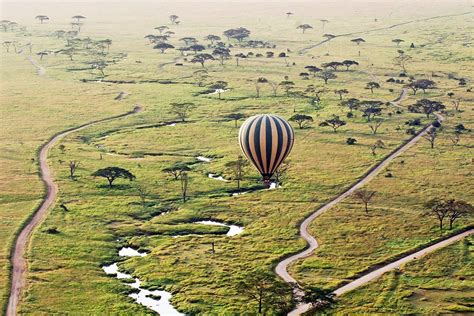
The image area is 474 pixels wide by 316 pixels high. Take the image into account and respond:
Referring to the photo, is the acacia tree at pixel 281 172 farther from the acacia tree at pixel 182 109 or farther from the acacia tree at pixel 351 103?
the acacia tree at pixel 182 109

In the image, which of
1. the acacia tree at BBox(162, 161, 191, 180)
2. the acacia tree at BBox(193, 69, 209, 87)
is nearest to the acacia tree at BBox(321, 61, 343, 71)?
the acacia tree at BBox(193, 69, 209, 87)

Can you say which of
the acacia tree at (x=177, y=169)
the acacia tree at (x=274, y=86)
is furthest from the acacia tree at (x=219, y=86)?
the acacia tree at (x=177, y=169)

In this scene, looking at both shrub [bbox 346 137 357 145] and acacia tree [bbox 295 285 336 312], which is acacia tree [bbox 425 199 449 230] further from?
shrub [bbox 346 137 357 145]

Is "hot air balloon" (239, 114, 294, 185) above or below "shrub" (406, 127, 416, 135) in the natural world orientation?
above

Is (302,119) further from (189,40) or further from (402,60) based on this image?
(189,40)

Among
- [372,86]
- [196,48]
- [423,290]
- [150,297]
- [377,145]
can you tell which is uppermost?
[196,48]

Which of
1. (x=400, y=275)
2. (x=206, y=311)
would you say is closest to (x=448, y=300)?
(x=400, y=275)

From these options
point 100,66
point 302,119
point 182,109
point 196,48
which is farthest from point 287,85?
point 196,48
